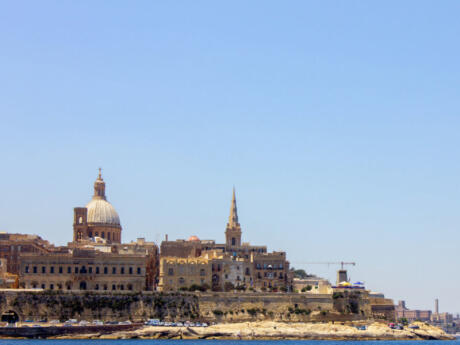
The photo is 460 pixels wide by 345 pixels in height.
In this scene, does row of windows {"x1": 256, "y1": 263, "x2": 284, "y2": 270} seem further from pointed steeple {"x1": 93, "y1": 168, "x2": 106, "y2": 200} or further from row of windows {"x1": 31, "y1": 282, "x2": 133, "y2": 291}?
pointed steeple {"x1": 93, "y1": 168, "x2": 106, "y2": 200}

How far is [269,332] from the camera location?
8781cm

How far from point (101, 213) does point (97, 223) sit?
1403 mm

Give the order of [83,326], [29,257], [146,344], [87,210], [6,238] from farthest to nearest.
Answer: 1. [87,210]
2. [6,238]
3. [29,257]
4. [83,326]
5. [146,344]

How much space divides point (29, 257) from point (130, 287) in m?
10.1

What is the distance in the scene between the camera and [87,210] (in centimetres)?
10900

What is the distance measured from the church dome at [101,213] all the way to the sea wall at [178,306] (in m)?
21.0

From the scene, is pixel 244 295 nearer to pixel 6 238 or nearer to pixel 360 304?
pixel 360 304

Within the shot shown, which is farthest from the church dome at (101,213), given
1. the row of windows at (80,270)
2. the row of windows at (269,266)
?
the row of windows at (269,266)

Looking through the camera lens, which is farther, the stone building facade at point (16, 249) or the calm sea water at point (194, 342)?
the stone building facade at point (16, 249)

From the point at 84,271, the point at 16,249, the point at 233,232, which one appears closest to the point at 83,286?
the point at 84,271

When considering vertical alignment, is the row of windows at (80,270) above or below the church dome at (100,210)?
below

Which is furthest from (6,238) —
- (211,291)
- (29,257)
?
(211,291)

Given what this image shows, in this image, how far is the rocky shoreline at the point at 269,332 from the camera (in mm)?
84000

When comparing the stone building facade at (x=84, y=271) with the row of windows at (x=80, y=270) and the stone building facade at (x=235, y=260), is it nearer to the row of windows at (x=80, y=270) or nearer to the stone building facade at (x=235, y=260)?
the row of windows at (x=80, y=270)
